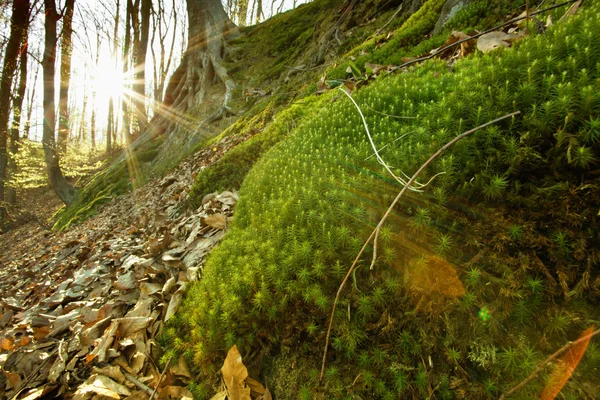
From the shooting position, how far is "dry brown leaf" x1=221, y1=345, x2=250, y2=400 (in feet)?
6.15

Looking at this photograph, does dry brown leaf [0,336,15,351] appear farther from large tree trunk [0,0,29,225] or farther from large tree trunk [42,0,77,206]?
large tree trunk [0,0,29,225]

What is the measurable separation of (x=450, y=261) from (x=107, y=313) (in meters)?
3.34

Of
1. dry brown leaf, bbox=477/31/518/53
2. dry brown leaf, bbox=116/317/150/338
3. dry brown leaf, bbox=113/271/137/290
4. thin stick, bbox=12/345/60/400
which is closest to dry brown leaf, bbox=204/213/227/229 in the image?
dry brown leaf, bbox=113/271/137/290

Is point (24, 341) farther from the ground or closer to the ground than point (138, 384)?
farther from the ground

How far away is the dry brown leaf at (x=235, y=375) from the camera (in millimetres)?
1875

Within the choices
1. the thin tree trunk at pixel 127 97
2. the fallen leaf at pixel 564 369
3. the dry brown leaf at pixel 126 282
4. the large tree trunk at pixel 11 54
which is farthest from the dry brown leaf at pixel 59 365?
the thin tree trunk at pixel 127 97

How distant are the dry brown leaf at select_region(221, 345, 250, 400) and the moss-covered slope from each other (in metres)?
0.13

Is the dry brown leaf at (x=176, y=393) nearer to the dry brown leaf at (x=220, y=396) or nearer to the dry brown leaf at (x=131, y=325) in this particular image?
the dry brown leaf at (x=220, y=396)

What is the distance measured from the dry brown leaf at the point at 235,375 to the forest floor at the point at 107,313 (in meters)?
0.42

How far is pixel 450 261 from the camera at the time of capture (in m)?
1.71

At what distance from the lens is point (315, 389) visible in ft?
5.74

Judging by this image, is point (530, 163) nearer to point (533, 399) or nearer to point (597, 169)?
point (597, 169)

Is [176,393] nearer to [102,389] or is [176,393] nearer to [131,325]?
[102,389]

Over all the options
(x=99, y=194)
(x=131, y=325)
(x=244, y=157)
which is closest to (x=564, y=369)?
(x=131, y=325)
